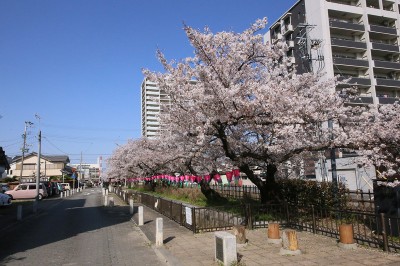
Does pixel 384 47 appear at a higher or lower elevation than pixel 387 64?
higher

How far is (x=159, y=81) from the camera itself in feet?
43.9

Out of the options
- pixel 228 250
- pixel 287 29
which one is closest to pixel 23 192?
pixel 228 250

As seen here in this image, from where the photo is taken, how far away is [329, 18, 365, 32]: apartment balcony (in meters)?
49.9

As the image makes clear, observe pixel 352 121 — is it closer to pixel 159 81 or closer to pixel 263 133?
pixel 263 133

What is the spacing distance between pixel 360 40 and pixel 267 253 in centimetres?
5277

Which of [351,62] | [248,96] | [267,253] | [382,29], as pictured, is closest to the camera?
[267,253]

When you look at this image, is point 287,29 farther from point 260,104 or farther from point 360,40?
point 260,104

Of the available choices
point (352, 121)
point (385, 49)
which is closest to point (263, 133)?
point (352, 121)

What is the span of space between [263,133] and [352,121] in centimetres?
363

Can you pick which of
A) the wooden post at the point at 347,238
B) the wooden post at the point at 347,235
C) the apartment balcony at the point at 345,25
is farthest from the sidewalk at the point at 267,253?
the apartment balcony at the point at 345,25

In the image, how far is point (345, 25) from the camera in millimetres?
50562

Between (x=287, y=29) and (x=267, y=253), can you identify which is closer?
(x=267, y=253)

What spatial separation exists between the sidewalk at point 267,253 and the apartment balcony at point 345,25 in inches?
1822

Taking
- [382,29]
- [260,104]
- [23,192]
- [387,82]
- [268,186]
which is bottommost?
[23,192]
